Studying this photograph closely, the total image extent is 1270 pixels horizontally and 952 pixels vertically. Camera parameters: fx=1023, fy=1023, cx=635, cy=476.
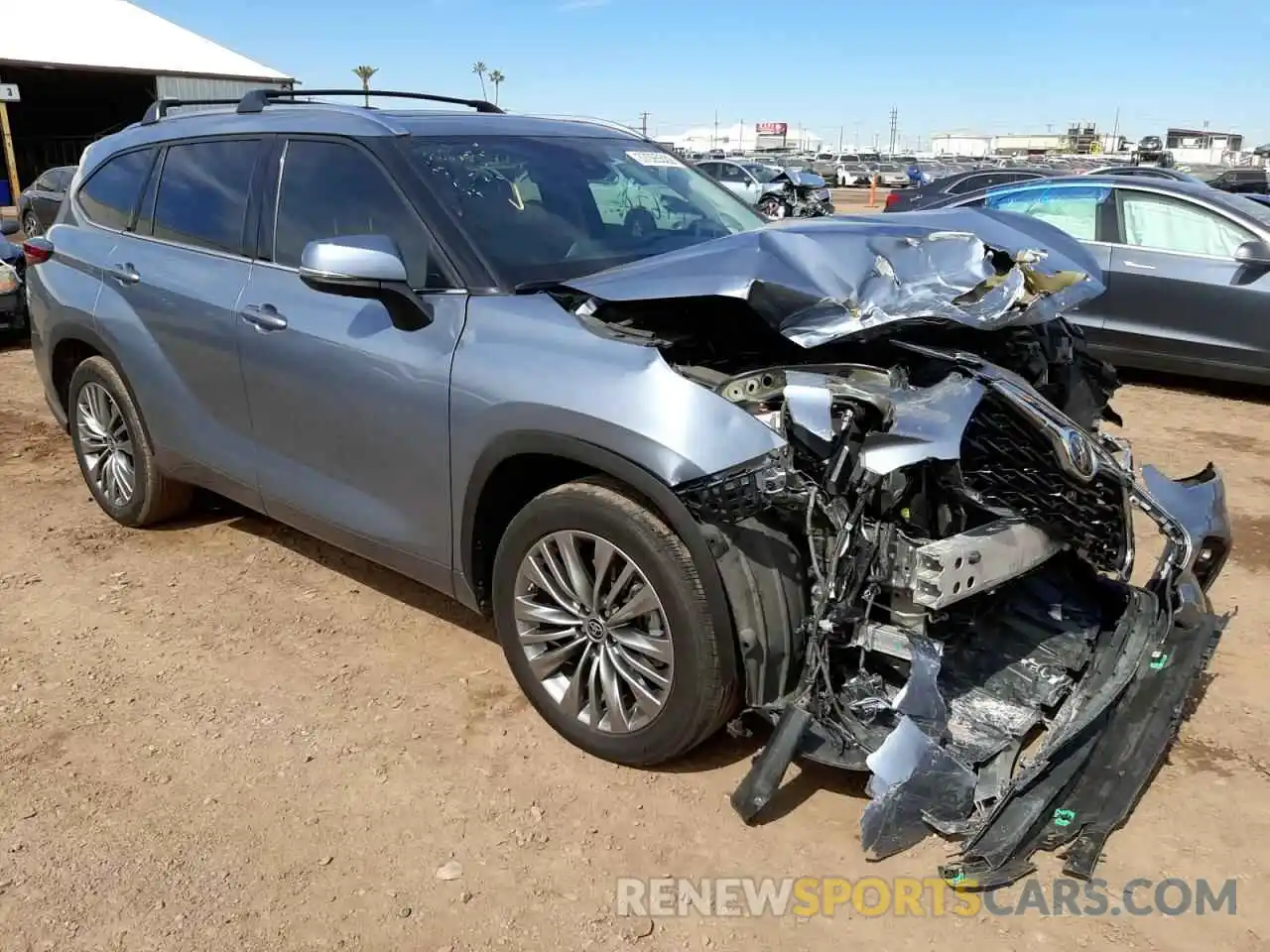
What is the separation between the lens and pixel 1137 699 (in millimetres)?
3000

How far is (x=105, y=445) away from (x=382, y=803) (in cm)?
296

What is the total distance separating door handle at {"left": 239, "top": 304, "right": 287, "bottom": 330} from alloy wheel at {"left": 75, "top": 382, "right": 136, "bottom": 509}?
136cm

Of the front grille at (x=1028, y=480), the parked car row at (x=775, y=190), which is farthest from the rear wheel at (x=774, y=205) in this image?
the front grille at (x=1028, y=480)

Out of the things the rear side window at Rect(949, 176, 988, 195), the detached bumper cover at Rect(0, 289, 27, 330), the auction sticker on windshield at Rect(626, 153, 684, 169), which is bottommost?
the detached bumper cover at Rect(0, 289, 27, 330)

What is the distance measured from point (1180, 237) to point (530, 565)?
6.69m

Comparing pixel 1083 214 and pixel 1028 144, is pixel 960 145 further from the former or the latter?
pixel 1083 214

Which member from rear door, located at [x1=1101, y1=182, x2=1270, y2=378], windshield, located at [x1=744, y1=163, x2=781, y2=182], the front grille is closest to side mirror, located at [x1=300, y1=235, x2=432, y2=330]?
the front grille

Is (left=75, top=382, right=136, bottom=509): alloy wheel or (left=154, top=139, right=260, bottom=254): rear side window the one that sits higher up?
(left=154, top=139, right=260, bottom=254): rear side window

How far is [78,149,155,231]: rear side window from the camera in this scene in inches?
185

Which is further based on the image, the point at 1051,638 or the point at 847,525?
the point at 1051,638

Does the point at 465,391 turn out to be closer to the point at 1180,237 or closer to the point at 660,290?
the point at 660,290

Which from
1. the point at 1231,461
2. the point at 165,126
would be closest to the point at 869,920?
the point at 165,126

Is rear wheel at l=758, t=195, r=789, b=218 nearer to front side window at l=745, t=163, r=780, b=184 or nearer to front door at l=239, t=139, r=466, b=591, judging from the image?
front side window at l=745, t=163, r=780, b=184

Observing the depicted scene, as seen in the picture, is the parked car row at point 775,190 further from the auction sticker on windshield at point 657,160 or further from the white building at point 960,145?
the white building at point 960,145
